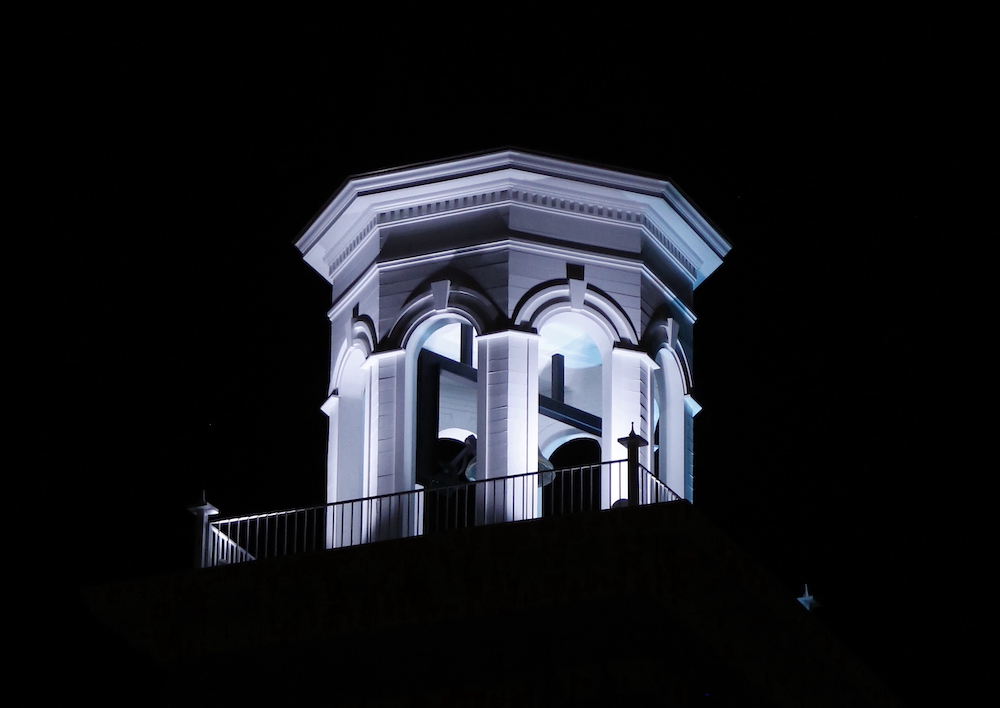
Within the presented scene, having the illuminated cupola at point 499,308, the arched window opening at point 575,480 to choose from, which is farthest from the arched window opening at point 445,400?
the arched window opening at point 575,480

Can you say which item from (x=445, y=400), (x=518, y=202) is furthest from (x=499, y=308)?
(x=445, y=400)

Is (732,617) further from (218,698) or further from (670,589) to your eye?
(218,698)

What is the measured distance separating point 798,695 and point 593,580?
3.27m

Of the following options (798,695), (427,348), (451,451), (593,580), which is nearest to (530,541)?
(593,580)

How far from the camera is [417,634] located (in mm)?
22875

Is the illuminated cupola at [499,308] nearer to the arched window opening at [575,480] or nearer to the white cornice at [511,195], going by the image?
the white cornice at [511,195]

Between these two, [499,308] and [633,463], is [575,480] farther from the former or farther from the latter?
[633,463]

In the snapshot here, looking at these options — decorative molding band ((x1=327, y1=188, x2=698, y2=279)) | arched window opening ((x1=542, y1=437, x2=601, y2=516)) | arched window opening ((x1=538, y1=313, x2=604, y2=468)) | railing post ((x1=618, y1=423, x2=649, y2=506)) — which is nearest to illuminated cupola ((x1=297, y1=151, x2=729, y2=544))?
decorative molding band ((x1=327, y1=188, x2=698, y2=279))

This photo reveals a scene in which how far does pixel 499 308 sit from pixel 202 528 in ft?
13.0

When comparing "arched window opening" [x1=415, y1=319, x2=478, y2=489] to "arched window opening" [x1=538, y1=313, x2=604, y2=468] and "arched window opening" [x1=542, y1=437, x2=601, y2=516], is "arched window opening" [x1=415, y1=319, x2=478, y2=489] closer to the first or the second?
"arched window opening" [x1=538, y1=313, x2=604, y2=468]

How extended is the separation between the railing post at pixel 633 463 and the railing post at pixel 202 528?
13.7 ft

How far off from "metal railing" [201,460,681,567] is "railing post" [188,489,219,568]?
0.02 metres

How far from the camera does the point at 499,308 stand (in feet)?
83.0

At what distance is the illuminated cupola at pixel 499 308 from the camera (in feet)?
82.4
